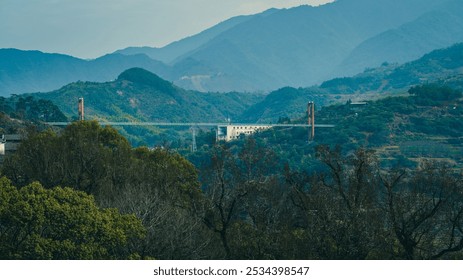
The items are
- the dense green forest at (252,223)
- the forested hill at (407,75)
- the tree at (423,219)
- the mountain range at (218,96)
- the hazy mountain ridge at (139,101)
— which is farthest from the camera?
the forested hill at (407,75)

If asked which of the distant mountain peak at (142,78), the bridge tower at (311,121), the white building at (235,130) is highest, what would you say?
the distant mountain peak at (142,78)

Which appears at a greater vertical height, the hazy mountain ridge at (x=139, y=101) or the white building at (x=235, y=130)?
the hazy mountain ridge at (x=139, y=101)

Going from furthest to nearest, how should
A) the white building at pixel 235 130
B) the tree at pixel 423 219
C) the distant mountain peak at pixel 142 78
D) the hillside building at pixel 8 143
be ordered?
1. the distant mountain peak at pixel 142 78
2. the white building at pixel 235 130
3. the hillside building at pixel 8 143
4. the tree at pixel 423 219

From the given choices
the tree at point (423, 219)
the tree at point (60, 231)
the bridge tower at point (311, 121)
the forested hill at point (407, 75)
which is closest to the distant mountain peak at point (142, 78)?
the forested hill at point (407, 75)

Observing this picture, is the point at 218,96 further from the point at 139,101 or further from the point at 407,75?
the point at 407,75

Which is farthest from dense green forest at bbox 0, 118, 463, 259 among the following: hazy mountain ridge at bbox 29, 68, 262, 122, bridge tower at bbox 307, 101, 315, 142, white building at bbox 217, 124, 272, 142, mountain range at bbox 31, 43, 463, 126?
mountain range at bbox 31, 43, 463, 126

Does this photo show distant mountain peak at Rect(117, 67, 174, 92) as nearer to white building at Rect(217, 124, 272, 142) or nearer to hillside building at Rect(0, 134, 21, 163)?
white building at Rect(217, 124, 272, 142)

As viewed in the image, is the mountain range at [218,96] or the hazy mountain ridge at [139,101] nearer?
the hazy mountain ridge at [139,101]

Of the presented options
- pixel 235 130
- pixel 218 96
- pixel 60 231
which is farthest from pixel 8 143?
pixel 218 96

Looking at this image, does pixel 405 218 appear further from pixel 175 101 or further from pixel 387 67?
pixel 387 67

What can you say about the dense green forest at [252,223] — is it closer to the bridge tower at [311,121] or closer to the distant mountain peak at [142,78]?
the bridge tower at [311,121]
